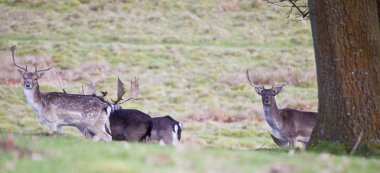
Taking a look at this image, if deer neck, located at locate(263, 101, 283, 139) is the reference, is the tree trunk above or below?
above

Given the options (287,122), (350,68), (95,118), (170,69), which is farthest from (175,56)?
(350,68)

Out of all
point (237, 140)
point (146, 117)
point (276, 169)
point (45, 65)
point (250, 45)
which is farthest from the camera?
point (250, 45)

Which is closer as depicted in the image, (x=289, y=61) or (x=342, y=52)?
(x=342, y=52)

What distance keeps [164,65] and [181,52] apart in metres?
2.99

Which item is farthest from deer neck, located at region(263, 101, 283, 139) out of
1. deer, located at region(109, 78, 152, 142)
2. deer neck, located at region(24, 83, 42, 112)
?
deer neck, located at region(24, 83, 42, 112)

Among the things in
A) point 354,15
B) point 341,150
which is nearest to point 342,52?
point 354,15

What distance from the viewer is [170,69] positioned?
37.5m

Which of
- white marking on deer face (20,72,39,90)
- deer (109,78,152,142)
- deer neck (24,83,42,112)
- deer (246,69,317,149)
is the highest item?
white marking on deer face (20,72,39,90)

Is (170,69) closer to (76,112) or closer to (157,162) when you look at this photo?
(76,112)

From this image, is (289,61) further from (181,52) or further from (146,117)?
(146,117)

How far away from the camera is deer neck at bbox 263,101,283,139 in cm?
1802

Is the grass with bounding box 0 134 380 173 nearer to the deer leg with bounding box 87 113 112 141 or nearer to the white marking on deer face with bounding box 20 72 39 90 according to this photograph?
the deer leg with bounding box 87 113 112 141

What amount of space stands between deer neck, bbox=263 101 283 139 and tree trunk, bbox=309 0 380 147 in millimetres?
5484

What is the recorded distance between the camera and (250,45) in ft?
143
